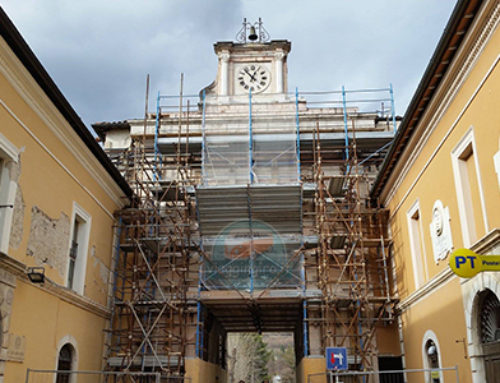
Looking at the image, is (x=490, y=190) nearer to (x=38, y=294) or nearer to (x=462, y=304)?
(x=462, y=304)

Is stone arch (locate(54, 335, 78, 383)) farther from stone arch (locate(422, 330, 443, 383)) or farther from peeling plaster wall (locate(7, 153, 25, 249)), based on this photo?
stone arch (locate(422, 330, 443, 383))

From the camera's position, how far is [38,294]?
12.9 meters

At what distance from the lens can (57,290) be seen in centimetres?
1387

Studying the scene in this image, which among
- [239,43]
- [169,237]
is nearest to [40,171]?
[169,237]

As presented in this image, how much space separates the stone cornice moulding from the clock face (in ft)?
38.3

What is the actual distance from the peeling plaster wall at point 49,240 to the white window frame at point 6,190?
3.64ft

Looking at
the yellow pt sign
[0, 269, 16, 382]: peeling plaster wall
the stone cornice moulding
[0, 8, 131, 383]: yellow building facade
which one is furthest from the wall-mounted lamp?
the yellow pt sign

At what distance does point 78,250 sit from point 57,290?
2.40 meters

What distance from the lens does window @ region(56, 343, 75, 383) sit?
14.4m

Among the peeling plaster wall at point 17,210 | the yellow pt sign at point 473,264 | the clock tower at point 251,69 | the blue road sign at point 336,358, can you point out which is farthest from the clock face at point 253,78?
the yellow pt sign at point 473,264

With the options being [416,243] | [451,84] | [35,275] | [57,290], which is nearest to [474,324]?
[416,243]

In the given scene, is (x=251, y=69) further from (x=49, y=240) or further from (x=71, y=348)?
(x=71, y=348)

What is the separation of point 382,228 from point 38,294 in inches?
453

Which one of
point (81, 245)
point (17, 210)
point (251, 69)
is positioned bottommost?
point (17, 210)
